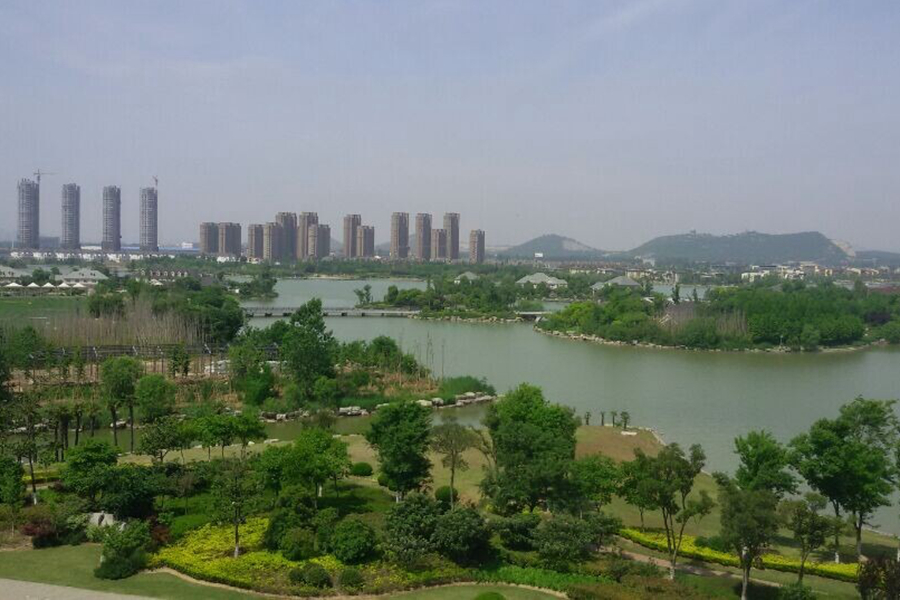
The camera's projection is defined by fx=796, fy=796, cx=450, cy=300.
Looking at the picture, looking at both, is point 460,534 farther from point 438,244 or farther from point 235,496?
point 438,244

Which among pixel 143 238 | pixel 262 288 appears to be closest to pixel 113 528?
pixel 262 288

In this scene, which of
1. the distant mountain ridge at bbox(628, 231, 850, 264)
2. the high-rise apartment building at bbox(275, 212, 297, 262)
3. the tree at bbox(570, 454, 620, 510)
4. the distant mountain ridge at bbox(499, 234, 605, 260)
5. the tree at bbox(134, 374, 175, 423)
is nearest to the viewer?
the tree at bbox(570, 454, 620, 510)

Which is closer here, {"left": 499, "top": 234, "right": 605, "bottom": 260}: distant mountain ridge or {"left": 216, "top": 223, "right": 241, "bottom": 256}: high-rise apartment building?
{"left": 216, "top": 223, "right": 241, "bottom": 256}: high-rise apartment building

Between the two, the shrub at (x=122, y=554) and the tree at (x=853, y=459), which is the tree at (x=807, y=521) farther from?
the shrub at (x=122, y=554)

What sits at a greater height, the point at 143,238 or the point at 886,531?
the point at 143,238

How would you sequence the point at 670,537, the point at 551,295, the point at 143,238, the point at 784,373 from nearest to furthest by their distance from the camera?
the point at 670,537 → the point at 784,373 → the point at 551,295 → the point at 143,238

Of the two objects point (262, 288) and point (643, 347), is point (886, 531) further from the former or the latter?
point (262, 288)

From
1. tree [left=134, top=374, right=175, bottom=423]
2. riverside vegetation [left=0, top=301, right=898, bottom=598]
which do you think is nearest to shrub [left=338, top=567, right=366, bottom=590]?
riverside vegetation [left=0, top=301, right=898, bottom=598]

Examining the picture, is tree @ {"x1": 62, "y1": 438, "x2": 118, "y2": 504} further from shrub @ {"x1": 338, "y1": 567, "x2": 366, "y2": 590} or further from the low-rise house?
the low-rise house
